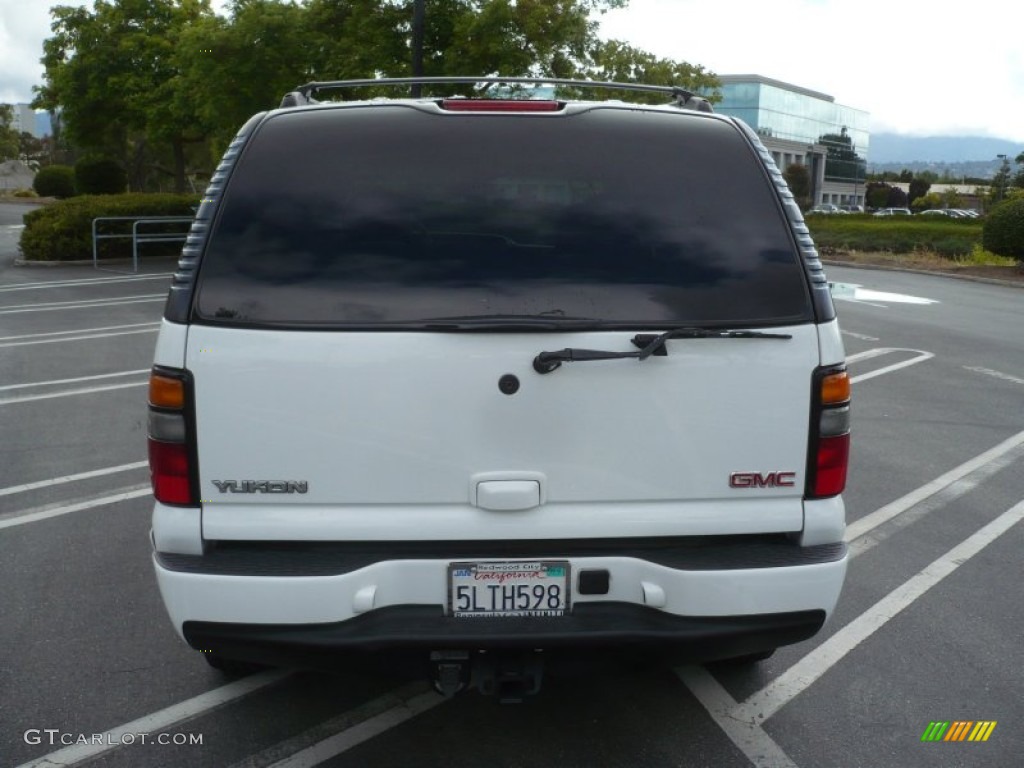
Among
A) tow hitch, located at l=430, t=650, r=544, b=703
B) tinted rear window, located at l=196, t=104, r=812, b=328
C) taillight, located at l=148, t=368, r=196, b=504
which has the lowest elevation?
tow hitch, located at l=430, t=650, r=544, b=703

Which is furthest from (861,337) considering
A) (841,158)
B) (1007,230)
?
(841,158)

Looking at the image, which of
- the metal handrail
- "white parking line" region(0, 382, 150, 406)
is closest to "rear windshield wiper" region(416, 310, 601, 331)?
"white parking line" region(0, 382, 150, 406)

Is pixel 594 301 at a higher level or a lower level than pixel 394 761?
A: higher

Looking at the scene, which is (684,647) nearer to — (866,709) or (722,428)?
(722,428)

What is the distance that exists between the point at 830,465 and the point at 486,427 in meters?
1.01

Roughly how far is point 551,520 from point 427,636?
46cm

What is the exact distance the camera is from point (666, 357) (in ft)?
9.74

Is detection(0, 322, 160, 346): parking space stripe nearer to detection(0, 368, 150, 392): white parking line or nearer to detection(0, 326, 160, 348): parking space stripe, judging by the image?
detection(0, 326, 160, 348): parking space stripe

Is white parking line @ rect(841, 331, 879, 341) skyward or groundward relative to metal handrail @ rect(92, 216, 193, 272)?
groundward

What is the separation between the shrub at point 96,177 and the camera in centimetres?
3856

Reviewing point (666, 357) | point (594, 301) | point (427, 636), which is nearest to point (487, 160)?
point (594, 301)

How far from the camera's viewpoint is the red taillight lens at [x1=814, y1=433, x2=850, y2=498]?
3.10 m

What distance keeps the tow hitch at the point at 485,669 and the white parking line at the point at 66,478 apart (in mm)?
4362

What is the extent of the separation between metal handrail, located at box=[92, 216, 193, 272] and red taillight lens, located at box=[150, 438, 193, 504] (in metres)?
19.0
